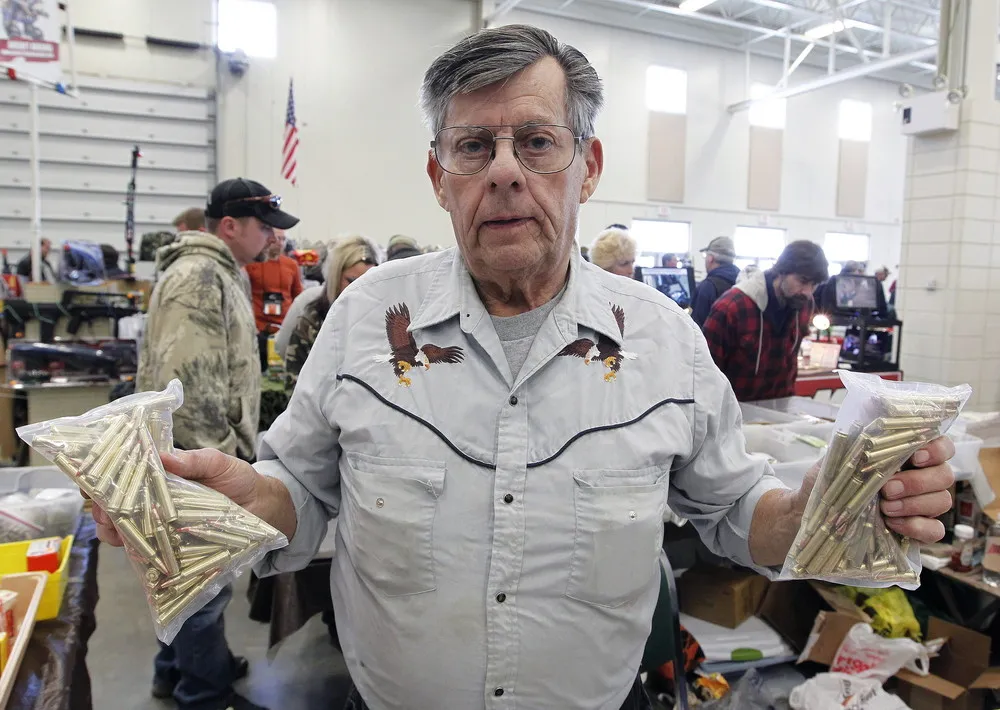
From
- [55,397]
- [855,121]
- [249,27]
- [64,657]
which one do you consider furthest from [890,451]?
[855,121]

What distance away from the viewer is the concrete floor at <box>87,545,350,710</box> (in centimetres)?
280

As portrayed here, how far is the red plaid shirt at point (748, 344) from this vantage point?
11.7 feet

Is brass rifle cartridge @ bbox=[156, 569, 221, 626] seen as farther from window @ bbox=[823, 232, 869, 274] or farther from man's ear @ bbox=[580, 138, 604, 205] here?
window @ bbox=[823, 232, 869, 274]

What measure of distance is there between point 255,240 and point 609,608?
236cm

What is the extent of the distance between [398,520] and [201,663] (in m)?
2.11

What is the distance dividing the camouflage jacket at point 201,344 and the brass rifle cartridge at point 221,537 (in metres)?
1.59

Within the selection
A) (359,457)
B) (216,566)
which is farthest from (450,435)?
(216,566)

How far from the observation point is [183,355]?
240 cm

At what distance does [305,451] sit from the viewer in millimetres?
1251

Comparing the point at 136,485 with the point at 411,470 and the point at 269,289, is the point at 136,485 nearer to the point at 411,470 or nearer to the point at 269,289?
the point at 411,470

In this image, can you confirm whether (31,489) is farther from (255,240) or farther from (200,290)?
(255,240)

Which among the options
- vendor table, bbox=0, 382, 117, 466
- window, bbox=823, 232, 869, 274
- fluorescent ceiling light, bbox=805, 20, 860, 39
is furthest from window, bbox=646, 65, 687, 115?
vendor table, bbox=0, 382, 117, 466

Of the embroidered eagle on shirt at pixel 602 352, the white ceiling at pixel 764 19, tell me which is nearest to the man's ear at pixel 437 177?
the embroidered eagle on shirt at pixel 602 352

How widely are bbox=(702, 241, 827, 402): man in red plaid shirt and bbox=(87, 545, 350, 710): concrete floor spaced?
249cm
